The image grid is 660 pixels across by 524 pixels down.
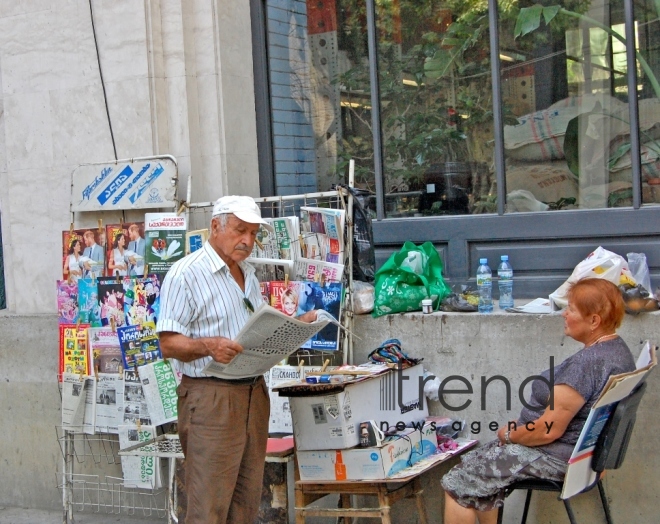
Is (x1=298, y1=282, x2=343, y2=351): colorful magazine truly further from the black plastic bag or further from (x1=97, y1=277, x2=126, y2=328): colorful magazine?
(x1=97, y1=277, x2=126, y2=328): colorful magazine

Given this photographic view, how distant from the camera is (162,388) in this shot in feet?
18.6

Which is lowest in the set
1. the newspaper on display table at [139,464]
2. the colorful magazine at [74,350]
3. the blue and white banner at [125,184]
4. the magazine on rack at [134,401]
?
the newspaper on display table at [139,464]

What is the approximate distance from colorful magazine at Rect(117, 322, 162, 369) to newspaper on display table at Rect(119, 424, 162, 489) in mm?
401

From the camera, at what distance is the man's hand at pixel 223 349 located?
153 inches

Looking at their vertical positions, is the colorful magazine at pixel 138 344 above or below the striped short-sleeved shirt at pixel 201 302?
below

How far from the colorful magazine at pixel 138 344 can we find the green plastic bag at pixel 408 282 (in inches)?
53.3

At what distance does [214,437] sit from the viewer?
4.09m

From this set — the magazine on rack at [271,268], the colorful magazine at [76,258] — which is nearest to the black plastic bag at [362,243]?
the magazine on rack at [271,268]

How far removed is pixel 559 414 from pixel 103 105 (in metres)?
3.72

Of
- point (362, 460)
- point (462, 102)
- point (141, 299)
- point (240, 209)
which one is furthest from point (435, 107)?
point (362, 460)

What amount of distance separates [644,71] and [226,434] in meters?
3.14

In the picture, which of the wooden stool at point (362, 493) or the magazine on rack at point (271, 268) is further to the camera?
the magazine on rack at point (271, 268)

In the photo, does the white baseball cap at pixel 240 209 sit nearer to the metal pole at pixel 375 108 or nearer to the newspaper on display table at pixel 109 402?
the metal pole at pixel 375 108

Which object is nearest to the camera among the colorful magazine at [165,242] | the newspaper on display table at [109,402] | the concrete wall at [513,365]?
the concrete wall at [513,365]
